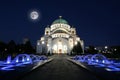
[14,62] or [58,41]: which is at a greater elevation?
[58,41]

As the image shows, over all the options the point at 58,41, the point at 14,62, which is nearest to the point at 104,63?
the point at 14,62

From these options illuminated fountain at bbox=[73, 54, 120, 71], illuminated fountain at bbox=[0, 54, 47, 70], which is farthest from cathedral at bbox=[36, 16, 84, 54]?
illuminated fountain at bbox=[0, 54, 47, 70]

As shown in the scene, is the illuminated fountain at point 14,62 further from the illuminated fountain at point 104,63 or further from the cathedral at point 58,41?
the cathedral at point 58,41

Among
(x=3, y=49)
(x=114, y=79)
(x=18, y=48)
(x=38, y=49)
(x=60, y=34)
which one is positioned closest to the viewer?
(x=114, y=79)

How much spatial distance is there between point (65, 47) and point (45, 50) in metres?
12.6

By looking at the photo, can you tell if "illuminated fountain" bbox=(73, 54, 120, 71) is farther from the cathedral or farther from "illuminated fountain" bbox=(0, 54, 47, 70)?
the cathedral

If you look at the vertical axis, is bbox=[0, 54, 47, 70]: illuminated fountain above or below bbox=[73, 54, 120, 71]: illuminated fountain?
above

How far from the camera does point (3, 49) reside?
87188mm

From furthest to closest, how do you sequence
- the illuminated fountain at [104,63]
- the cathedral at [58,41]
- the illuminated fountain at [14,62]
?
the cathedral at [58,41] → the illuminated fountain at [14,62] → the illuminated fountain at [104,63]

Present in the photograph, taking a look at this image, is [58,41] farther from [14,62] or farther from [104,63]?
[104,63]

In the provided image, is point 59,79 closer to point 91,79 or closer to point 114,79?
point 91,79

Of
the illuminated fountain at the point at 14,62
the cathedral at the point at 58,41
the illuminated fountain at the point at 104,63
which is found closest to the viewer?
the illuminated fountain at the point at 104,63

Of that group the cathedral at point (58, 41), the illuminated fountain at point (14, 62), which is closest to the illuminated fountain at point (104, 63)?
the illuminated fountain at point (14, 62)

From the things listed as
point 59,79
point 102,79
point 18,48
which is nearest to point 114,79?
point 102,79
